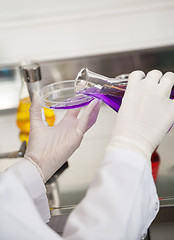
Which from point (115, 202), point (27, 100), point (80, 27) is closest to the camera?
point (115, 202)

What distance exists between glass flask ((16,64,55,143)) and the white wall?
1.20 feet

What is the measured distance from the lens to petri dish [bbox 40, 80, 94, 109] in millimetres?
881

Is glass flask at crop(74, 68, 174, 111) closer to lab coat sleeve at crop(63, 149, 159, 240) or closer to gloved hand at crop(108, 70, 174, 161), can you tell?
gloved hand at crop(108, 70, 174, 161)

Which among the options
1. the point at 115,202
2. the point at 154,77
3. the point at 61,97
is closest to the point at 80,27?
the point at 61,97

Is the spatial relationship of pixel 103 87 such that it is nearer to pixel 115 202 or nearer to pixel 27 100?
pixel 115 202

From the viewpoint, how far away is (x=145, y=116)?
70cm

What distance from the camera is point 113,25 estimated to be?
160 cm

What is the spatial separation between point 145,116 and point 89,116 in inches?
9.3

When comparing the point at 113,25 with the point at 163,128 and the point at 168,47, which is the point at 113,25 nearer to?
the point at 168,47

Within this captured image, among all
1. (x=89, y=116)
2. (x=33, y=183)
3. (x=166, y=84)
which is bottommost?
(x=33, y=183)

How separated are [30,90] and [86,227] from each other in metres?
0.71

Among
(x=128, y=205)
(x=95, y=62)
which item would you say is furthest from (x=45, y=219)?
(x=95, y=62)

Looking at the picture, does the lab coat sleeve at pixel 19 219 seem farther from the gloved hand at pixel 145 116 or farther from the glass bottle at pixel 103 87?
the glass bottle at pixel 103 87

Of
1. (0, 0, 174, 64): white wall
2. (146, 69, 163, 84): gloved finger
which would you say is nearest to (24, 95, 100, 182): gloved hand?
(146, 69, 163, 84): gloved finger
